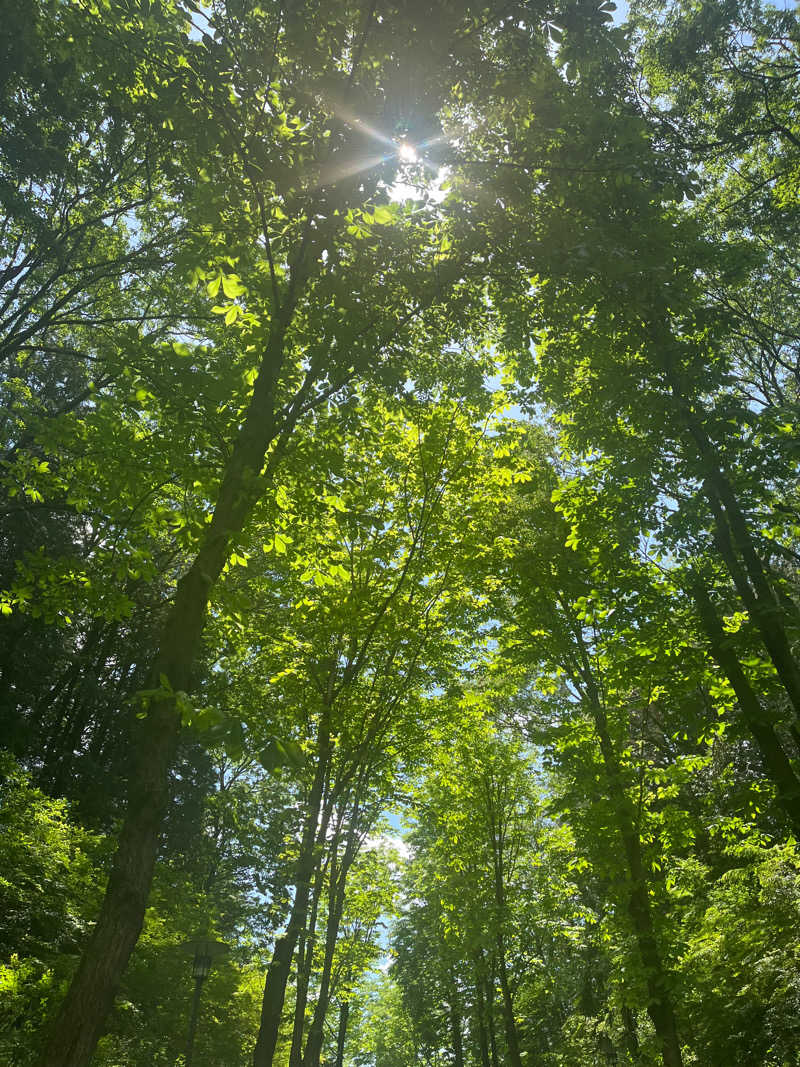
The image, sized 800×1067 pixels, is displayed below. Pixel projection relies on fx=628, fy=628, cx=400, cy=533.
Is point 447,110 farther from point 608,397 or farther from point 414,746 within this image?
point 414,746

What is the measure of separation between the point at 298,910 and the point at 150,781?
454 cm

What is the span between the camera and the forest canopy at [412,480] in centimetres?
444

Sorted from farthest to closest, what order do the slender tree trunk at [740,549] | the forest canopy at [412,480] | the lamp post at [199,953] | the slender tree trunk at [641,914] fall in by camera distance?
the lamp post at [199,953] → the slender tree trunk at [641,914] → the slender tree trunk at [740,549] → the forest canopy at [412,480]

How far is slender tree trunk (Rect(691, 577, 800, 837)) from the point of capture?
6.25 meters

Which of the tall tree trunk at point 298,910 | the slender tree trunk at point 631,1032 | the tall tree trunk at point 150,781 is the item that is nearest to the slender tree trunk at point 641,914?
the tall tree trunk at point 298,910

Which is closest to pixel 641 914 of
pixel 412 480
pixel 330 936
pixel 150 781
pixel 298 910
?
pixel 298 910

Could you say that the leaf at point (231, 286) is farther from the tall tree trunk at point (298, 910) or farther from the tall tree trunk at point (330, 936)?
the tall tree trunk at point (298, 910)

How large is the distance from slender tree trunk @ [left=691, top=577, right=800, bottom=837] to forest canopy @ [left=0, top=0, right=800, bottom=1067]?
0.04m

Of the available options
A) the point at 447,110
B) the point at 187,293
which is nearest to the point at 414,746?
the point at 447,110

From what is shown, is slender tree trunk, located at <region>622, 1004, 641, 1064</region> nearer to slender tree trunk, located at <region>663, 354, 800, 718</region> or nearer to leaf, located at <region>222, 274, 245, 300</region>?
slender tree trunk, located at <region>663, 354, 800, 718</region>

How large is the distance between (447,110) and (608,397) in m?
3.71

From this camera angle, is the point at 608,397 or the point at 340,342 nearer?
the point at 340,342

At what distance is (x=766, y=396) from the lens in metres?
14.5

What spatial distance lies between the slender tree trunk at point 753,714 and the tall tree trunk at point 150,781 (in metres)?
5.31
